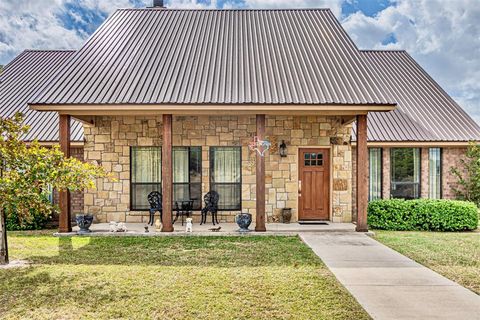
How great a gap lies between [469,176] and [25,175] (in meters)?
13.1

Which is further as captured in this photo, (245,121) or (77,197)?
(77,197)

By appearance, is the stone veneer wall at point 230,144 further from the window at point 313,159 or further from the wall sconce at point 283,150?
the window at point 313,159

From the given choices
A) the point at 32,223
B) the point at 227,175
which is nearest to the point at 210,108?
the point at 227,175

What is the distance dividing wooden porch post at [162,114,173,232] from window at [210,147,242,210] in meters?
2.16

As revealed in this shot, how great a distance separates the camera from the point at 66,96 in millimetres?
9344

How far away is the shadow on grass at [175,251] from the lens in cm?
686

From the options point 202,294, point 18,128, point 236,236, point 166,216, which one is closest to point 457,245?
point 236,236

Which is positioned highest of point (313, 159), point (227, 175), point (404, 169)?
point (313, 159)

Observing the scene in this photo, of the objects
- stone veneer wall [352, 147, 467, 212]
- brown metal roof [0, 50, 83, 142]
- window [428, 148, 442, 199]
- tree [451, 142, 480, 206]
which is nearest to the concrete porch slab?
stone veneer wall [352, 147, 467, 212]

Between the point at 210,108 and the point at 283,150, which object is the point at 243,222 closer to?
the point at 283,150

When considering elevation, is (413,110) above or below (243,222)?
above

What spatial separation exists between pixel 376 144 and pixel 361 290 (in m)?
7.52

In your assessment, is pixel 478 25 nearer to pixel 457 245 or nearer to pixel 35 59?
pixel 457 245

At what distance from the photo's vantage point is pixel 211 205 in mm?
10820
